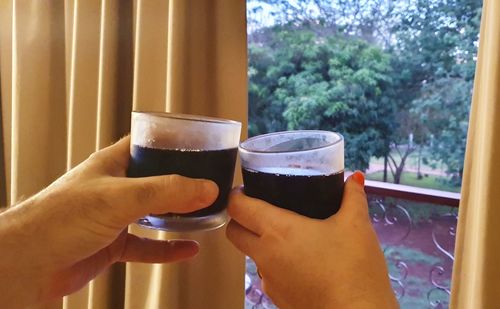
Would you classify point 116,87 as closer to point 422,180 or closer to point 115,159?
point 115,159

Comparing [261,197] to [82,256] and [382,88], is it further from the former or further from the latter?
[382,88]

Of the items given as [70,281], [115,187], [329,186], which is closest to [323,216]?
[329,186]

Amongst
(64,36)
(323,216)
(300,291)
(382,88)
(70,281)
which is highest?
(64,36)

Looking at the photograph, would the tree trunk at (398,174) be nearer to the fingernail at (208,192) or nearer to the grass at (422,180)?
the grass at (422,180)

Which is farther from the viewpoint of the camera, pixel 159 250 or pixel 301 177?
pixel 159 250

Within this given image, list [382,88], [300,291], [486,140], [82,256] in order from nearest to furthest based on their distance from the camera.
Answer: [300,291]
[82,256]
[486,140]
[382,88]

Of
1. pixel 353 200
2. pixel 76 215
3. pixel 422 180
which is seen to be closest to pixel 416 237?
pixel 422 180

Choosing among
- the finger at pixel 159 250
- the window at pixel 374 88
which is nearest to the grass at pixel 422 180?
the window at pixel 374 88
